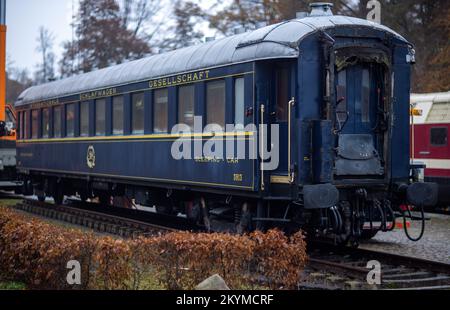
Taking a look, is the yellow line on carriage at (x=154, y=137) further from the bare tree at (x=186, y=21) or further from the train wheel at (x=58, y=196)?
the bare tree at (x=186, y=21)

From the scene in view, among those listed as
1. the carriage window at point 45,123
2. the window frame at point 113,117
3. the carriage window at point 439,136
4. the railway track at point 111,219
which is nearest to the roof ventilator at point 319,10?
the railway track at point 111,219

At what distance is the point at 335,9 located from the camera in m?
31.4

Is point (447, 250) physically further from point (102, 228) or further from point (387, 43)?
point (102, 228)

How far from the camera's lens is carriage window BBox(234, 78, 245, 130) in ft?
40.2

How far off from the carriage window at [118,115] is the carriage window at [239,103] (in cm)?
555

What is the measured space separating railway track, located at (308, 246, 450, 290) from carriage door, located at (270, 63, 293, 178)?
164 centimetres

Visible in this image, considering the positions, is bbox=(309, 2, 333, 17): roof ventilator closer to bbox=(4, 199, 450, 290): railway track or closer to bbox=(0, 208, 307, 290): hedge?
bbox=(4, 199, 450, 290): railway track

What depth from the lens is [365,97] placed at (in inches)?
487

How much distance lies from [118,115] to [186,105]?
379 centimetres

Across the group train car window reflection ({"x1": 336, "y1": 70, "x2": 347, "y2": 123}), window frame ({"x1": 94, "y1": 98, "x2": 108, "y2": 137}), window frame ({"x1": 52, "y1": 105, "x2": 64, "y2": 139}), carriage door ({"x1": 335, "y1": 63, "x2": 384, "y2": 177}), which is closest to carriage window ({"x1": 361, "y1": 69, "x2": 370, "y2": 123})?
carriage door ({"x1": 335, "y1": 63, "x2": 384, "y2": 177})

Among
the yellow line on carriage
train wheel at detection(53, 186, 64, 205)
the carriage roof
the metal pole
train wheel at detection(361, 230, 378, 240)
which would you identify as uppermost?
the metal pole

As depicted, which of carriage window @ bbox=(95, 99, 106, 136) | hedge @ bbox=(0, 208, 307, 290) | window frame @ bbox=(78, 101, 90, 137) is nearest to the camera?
hedge @ bbox=(0, 208, 307, 290)

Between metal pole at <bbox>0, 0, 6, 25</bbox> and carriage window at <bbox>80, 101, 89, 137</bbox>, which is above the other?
metal pole at <bbox>0, 0, 6, 25</bbox>

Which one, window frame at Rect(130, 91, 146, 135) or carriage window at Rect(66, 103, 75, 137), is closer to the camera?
window frame at Rect(130, 91, 146, 135)
